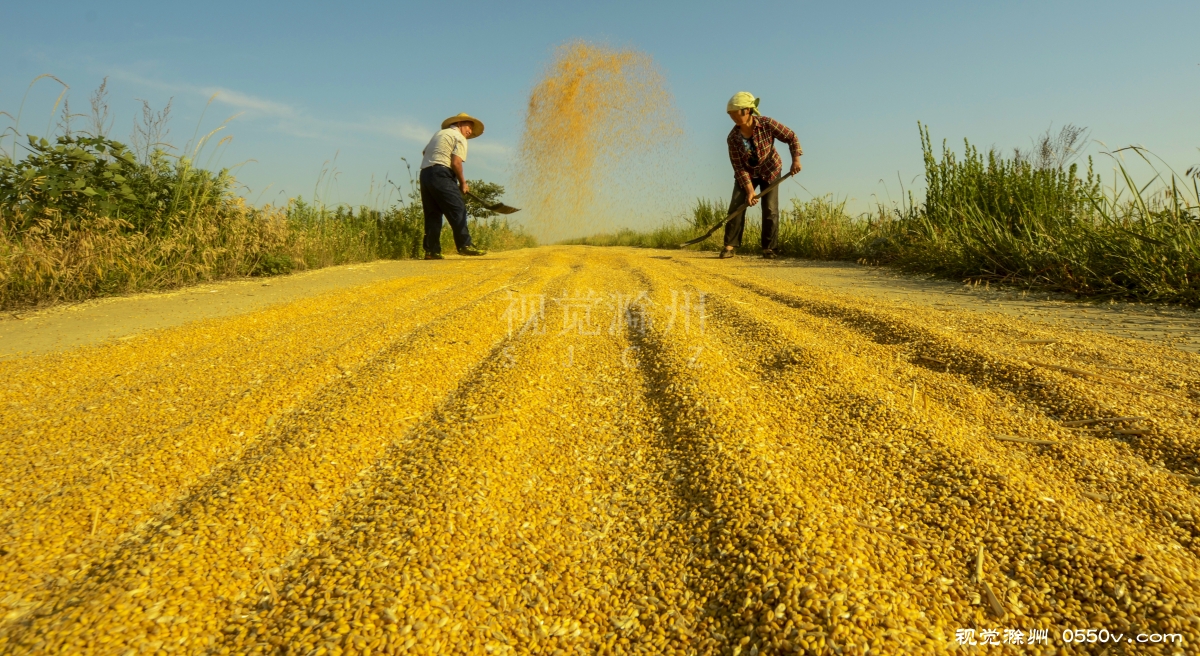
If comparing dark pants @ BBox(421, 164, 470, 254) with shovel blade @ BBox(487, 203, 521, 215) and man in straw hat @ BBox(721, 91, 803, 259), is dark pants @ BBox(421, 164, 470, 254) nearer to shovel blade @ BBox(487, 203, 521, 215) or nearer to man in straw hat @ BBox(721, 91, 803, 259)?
shovel blade @ BBox(487, 203, 521, 215)

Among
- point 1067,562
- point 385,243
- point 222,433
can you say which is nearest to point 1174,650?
point 1067,562

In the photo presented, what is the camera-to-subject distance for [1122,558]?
2.71 ft

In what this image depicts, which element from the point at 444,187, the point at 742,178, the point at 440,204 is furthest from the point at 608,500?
the point at 440,204

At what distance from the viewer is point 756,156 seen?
6234 millimetres

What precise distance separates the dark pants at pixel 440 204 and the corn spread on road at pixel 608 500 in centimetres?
471

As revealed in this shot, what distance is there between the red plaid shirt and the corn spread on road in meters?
4.60

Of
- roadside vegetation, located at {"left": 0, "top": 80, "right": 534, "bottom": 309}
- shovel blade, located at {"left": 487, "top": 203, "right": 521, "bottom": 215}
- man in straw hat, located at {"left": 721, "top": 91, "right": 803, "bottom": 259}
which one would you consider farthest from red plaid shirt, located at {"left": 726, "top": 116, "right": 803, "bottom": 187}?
roadside vegetation, located at {"left": 0, "top": 80, "right": 534, "bottom": 309}

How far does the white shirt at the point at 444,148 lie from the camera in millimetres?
6527

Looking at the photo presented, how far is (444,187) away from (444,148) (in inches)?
19.8

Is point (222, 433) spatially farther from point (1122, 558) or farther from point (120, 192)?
point (120, 192)

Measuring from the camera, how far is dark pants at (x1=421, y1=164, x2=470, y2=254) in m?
6.42

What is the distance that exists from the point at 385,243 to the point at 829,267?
4843 mm

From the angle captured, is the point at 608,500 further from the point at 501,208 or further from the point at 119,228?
the point at 501,208

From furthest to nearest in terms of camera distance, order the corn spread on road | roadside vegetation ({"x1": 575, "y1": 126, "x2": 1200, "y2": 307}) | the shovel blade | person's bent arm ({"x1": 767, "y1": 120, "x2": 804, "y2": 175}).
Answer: the shovel blade → person's bent arm ({"x1": 767, "y1": 120, "x2": 804, "y2": 175}) → roadside vegetation ({"x1": 575, "y1": 126, "x2": 1200, "y2": 307}) → the corn spread on road
